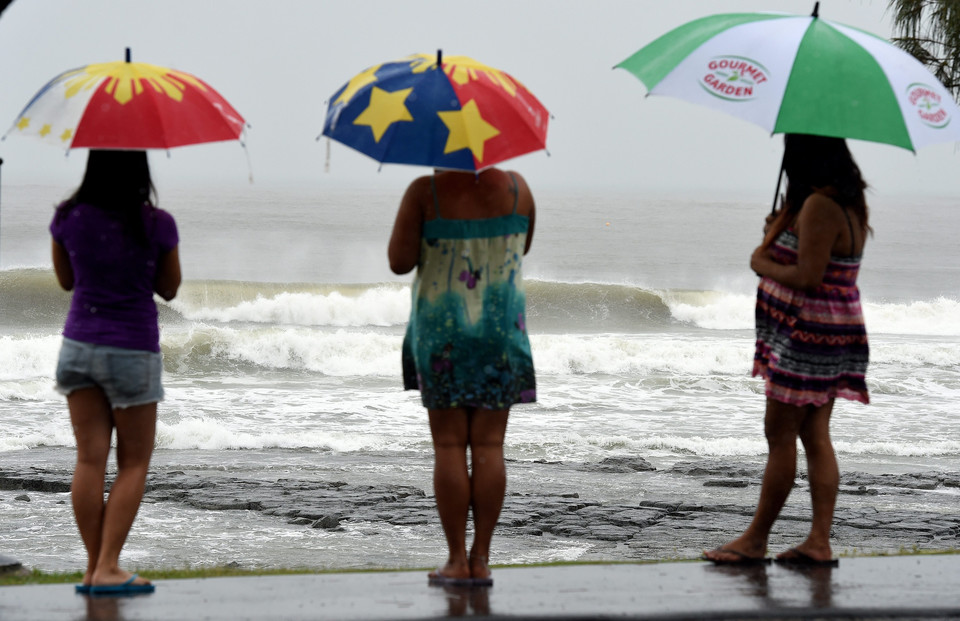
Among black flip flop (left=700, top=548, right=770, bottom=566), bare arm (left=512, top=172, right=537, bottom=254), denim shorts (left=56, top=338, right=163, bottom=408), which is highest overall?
bare arm (left=512, top=172, right=537, bottom=254)

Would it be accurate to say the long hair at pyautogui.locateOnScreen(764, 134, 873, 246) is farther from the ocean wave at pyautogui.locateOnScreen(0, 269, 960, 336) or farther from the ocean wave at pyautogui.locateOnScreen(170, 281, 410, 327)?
the ocean wave at pyautogui.locateOnScreen(170, 281, 410, 327)

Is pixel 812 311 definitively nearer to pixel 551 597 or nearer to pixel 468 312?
pixel 468 312

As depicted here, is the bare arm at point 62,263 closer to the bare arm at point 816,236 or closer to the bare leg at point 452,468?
the bare leg at point 452,468

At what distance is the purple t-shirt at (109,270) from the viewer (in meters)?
3.47

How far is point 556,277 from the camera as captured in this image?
40094mm

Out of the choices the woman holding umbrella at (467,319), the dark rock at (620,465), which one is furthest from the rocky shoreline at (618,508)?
the woman holding umbrella at (467,319)

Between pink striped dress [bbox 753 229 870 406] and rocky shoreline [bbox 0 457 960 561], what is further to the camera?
rocky shoreline [bbox 0 457 960 561]

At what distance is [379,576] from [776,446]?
1596 mm

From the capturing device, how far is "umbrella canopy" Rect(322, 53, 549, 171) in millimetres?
3553

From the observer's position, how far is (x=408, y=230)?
3.64m

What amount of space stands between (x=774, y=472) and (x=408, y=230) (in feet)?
5.62

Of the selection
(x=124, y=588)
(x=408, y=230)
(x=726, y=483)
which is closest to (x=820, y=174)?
(x=408, y=230)

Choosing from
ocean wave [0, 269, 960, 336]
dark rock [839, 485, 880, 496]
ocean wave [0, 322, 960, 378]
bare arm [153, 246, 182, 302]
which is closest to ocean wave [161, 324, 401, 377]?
ocean wave [0, 322, 960, 378]

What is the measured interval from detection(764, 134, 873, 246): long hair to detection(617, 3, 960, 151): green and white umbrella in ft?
0.63
